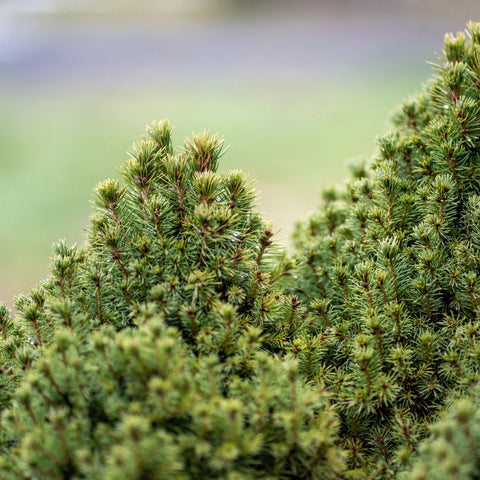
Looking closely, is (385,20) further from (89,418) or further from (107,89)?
(89,418)

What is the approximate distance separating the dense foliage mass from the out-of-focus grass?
3.49 meters

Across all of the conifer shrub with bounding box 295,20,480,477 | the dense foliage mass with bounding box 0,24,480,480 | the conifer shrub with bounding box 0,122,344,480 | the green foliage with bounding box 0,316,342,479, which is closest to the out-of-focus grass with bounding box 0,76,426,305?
the conifer shrub with bounding box 295,20,480,477

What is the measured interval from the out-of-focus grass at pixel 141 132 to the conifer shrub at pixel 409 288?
3380mm

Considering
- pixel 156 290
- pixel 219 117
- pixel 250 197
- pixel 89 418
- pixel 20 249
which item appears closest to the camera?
pixel 89 418

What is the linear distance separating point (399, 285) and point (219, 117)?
6.89 m

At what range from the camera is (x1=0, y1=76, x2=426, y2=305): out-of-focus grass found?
5543 mm

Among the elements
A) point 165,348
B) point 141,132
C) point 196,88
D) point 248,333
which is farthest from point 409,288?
point 196,88

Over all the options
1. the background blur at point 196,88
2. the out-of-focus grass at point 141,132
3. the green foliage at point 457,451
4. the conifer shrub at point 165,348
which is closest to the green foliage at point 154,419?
the conifer shrub at point 165,348

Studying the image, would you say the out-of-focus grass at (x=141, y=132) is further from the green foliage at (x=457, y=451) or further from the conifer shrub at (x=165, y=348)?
Answer: the green foliage at (x=457, y=451)

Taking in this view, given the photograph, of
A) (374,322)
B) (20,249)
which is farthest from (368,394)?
(20,249)

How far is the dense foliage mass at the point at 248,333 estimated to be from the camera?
3.12 feet

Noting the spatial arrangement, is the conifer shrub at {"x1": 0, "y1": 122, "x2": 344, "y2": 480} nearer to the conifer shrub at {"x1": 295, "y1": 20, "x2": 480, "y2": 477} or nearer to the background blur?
the conifer shrub at {"x1": 295, "y1": 20, "x2": 480, "y2": 477}

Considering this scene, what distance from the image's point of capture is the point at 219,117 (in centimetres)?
789

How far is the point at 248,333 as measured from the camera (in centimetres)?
122
